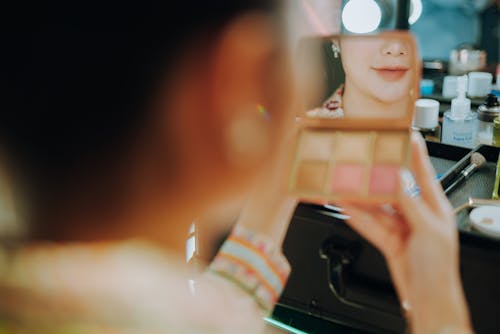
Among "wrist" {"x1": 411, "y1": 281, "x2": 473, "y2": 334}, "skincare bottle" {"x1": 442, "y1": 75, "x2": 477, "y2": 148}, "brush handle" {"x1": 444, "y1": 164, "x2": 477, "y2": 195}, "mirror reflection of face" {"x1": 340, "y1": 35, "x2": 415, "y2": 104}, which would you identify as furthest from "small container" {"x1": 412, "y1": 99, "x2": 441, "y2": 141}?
"wrist" {"x1": 411, "y1": 281, "x2": 473, "y2": 334}

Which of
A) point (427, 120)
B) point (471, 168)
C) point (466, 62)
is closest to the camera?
point (471, 168)

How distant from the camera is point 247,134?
27.8 inches

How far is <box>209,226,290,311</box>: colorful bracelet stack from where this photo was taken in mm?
625

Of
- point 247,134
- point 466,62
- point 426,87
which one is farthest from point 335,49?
point 466,62

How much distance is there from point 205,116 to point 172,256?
20 cm

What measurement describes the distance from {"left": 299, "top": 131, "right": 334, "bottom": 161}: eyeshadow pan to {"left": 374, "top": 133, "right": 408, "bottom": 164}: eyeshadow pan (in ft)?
0.17

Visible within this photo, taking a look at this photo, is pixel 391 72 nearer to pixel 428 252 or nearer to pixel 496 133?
pixel 428 252

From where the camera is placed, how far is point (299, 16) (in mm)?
691

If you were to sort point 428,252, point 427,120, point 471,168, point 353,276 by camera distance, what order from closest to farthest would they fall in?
point 428,252, point 353,276, point 471,168, point 427,120

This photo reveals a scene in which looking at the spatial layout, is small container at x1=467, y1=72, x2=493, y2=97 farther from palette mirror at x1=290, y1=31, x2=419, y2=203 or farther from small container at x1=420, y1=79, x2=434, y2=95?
palette mirror at x1=290, y1=31, x2=419, y2=203

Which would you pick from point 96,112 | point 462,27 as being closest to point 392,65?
point 96,112

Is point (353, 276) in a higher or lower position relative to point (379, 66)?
lower

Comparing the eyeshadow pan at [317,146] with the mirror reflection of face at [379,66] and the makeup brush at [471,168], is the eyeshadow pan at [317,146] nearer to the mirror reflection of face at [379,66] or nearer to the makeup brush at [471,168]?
the mirror reflection of face at [379,66]

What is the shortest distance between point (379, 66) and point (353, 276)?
27cm
